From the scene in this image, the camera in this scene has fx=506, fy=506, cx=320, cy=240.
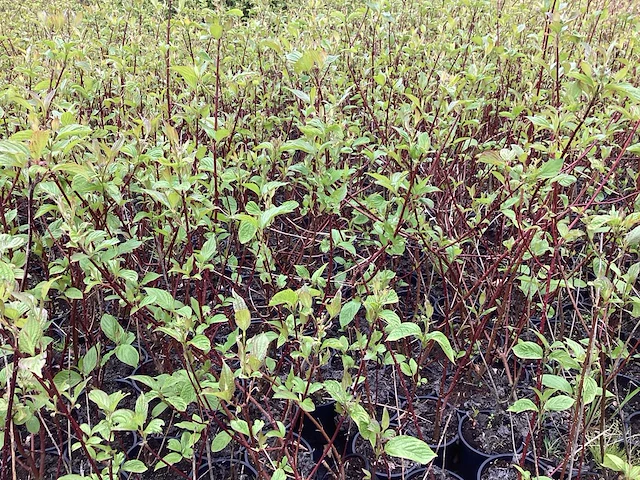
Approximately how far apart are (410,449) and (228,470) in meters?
0.88

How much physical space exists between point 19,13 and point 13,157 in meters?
5.37

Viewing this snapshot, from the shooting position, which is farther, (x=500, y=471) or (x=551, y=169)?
(x=500, y=471)

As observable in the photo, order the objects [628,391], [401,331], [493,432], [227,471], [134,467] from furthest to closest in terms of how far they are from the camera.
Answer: [628,391] → [493,432] → [227,471] → [134,467] → [401,331]

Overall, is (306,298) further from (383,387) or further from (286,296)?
(383,387)

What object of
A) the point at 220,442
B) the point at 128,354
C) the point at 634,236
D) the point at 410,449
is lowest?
the point at 220,442

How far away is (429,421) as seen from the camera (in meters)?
1.93

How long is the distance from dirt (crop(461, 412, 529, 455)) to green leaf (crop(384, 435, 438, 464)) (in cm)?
87

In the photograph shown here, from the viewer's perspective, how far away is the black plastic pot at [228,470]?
5.48 feet

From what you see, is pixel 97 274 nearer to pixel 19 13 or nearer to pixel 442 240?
pixel 442 240

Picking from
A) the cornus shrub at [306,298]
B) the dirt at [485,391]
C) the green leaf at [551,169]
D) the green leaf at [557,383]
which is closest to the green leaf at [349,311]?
the cornus shrub at [306,298]

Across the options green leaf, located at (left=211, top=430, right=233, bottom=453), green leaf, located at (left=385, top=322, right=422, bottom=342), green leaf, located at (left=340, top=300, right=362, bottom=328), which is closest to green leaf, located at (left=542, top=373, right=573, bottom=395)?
green leaf, located at (left=385, top=322, right=422, bottom=342)

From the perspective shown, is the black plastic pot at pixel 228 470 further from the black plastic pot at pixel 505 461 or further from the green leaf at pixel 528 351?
the green leaf at pixel 528 351

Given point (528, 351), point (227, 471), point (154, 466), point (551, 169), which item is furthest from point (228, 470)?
point (551, 169)

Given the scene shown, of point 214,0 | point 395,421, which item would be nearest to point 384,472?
point 395,421
